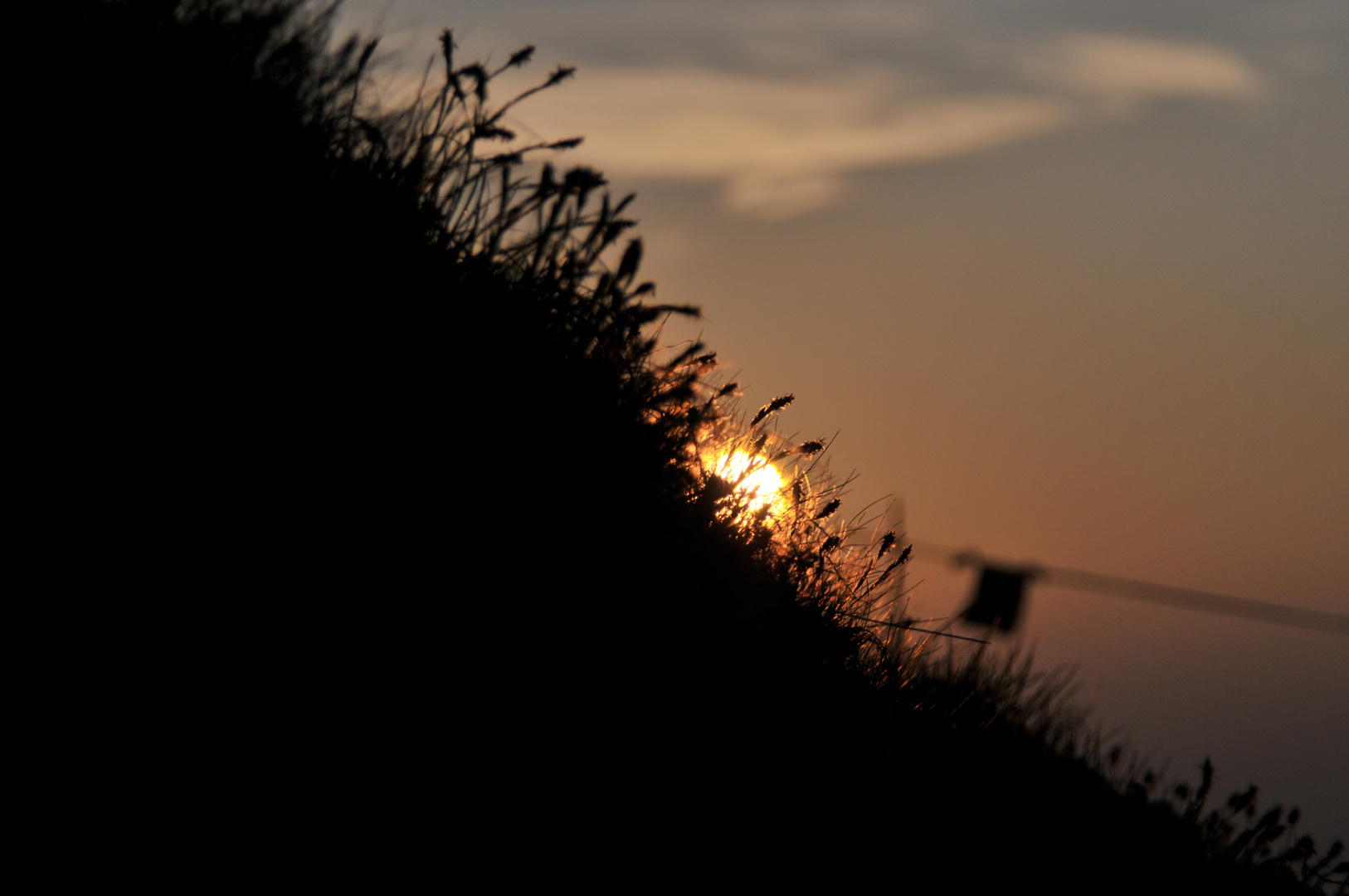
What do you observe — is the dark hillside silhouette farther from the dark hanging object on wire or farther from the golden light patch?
the dark hanging object on wire

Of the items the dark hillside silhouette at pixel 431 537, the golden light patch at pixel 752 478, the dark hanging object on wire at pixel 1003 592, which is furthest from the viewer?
the dark hanging object on wire at pixel 1003 592

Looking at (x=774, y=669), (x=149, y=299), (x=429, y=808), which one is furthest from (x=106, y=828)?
(x=774, y=669)

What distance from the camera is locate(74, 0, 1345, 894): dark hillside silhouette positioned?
198cm

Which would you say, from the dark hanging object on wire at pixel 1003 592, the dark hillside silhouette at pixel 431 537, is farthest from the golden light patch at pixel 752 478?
the dark hanging object on wire at pixel 1003 592

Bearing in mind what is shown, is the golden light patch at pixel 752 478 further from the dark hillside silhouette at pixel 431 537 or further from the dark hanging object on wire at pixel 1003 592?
the dark hanging object on wire at pixel 1003 592

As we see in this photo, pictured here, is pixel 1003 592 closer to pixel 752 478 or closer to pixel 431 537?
pixel 752 478

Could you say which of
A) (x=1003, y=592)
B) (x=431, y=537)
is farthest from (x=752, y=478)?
(x=1003, y=592)

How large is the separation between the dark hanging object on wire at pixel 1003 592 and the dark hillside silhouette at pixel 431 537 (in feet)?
28.2

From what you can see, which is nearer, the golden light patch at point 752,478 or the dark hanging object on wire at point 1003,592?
the golden light patch at point 752,478

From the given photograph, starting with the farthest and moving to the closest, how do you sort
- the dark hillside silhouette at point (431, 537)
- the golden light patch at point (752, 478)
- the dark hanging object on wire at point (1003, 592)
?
the dark hanging object on wire at point (1003, 592) < the golden light patch at point (752, 478) < the dark hillside silhouette at point (431, 537)

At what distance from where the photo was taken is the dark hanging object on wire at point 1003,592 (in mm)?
11555

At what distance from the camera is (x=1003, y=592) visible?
11.8 metres

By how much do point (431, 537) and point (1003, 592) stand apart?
1072 cm

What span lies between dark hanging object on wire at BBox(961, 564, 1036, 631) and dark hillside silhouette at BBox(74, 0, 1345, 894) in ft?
28.2
